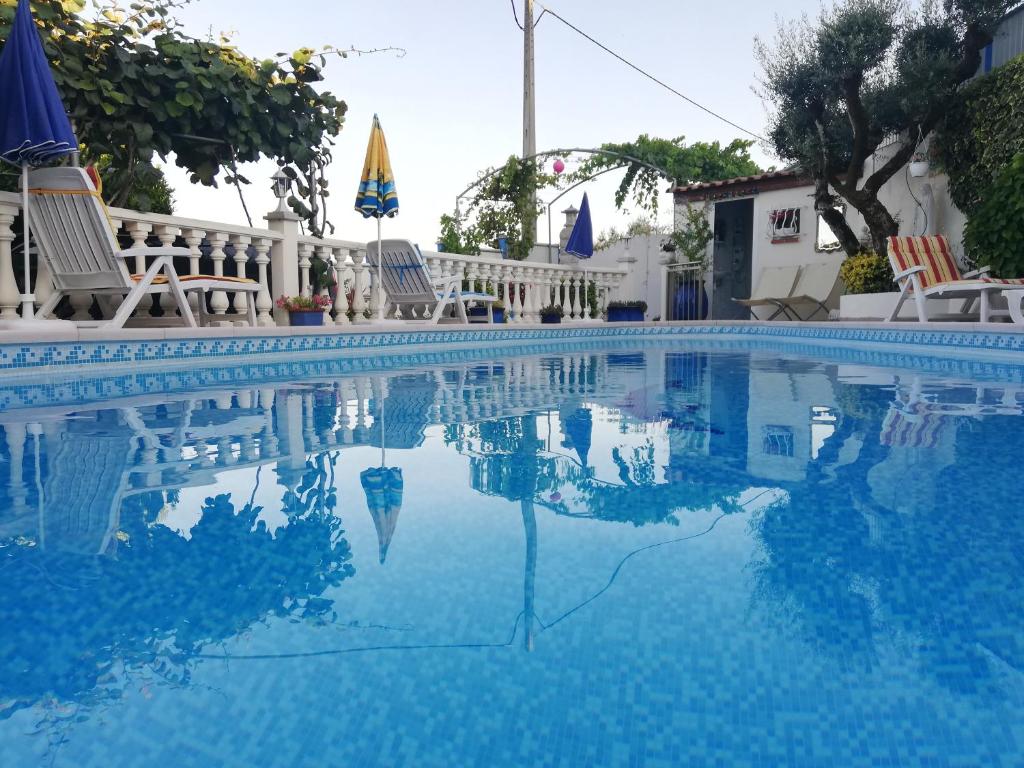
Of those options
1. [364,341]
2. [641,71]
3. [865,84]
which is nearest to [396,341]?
[364,341]

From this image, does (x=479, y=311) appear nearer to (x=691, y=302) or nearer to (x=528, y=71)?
(x=691, y=302)

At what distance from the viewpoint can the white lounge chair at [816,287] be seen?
12.6 m

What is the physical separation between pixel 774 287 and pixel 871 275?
9.44 ft

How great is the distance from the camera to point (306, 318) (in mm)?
8016

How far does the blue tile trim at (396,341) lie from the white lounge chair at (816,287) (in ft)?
5.53

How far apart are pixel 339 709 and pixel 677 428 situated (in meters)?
2.64

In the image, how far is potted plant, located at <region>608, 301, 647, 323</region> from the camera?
13.2m

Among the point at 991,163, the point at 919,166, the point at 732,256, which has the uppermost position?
the point at 919,166

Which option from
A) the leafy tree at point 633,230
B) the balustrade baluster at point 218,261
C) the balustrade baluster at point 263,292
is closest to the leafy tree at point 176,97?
the balustrade baluster at point 218,261

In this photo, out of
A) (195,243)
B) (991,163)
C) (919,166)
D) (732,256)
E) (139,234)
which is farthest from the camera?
(732,256)

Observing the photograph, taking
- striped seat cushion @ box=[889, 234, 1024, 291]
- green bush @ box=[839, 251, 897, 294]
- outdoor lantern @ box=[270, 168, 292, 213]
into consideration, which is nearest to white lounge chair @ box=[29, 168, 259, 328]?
outdoor lantern @ box=[270, 168, 292, 213]

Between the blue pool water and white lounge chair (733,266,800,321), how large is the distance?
34.6ft

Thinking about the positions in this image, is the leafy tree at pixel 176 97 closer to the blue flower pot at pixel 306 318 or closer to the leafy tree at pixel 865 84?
the blue flower pot at pixel 306 318

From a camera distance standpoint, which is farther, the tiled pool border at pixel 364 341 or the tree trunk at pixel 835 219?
the tree trunk at pixel 835 219
